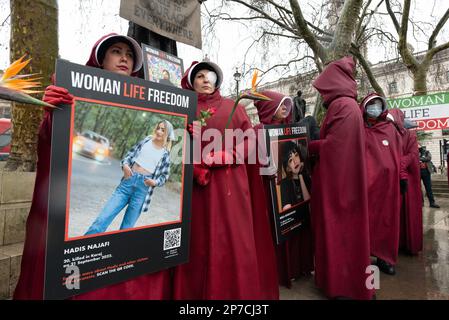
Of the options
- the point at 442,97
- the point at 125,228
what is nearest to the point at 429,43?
the point at 442,97

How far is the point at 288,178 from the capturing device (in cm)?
297

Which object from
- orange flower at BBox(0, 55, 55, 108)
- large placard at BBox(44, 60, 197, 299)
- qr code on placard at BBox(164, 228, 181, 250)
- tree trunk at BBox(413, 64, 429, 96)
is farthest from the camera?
tree trunk at BBox(413, 64, 429, 96)

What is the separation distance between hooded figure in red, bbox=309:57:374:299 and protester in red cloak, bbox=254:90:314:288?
0.37 meters

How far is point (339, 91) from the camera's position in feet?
9.84

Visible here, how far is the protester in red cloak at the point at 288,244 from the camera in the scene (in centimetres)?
314

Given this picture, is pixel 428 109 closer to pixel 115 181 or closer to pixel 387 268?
pixel 387 268

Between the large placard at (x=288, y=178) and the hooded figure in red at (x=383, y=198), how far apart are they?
0.93m

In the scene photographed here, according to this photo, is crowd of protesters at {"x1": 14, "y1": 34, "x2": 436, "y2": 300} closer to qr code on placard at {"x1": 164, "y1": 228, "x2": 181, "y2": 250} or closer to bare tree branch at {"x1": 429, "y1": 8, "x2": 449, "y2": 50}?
qr code on placard at {"x1": 164, "y1": 228, "x2": 181, "y2": 250}

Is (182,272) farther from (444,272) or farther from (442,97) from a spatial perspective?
(442,97)

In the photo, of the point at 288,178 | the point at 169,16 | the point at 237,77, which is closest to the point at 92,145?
the point at 169,16

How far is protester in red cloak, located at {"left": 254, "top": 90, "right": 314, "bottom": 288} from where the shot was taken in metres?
3.14

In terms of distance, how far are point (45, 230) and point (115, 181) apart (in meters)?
0.44

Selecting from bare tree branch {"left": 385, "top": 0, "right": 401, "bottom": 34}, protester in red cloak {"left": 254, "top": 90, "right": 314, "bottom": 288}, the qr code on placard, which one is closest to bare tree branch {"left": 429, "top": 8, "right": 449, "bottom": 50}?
bare tree branch {"left": 385, "top": 0, "right": 401, "bottom": 34}

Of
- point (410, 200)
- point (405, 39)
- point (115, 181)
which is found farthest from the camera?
point (405, 39)
